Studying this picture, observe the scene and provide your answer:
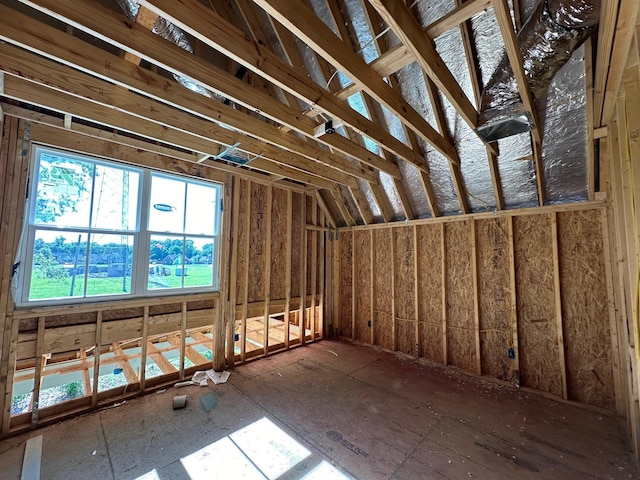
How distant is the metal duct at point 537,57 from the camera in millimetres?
1752

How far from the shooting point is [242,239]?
438cm

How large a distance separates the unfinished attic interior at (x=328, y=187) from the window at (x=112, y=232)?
0.08 ft

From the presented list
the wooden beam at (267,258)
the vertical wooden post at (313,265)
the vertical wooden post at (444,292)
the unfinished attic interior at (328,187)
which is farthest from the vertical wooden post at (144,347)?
the vertical wooden post at (444,292)

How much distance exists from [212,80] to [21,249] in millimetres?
2650

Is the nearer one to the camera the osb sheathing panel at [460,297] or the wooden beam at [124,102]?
the wooden beam at [124,102]

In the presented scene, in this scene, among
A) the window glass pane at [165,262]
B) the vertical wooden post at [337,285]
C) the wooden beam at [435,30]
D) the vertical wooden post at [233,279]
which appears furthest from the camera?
the vertical wooden post at [337,285]

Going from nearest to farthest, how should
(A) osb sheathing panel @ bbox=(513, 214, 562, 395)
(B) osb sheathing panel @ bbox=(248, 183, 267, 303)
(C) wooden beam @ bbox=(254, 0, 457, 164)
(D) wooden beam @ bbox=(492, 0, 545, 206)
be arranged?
1. (C) wooden beam @ bbox=(254, 0, 457, 164)
2. (D) wooden beam @ bbox=(492, 0, 545, 206)
3. (A) osb sheathing panel @ bbox=(513, 214, 562, 395)
4. (B) osb sheathing panel @ bbox=(248, 183, 267, 303)

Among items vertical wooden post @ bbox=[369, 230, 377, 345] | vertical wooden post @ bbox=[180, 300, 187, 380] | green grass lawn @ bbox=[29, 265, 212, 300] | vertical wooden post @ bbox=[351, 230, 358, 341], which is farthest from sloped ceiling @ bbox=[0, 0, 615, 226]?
vertical wooden post @ bbox=[180, 300, 187, 380]

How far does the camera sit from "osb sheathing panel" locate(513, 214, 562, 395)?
341cm

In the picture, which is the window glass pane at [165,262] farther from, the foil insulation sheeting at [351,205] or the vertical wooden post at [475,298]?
the vertical wooden post at [475,298]

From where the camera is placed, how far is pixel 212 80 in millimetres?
2053

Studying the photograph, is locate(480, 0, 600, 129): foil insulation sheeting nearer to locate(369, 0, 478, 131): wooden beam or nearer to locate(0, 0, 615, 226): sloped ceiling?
locate(0, 0, 615, 226): sloped ceiling

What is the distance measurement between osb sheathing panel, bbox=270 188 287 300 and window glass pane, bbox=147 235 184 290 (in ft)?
5.13

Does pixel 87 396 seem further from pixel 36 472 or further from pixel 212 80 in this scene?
pixel 212 80
